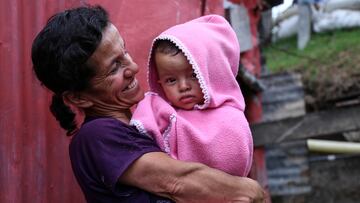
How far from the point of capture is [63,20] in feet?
6.62

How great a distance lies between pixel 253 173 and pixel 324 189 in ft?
6.54

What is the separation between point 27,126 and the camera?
2.42m

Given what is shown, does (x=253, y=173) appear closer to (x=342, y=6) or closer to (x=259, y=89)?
(x=259, y=89)

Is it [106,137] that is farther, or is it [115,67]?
[115,67]

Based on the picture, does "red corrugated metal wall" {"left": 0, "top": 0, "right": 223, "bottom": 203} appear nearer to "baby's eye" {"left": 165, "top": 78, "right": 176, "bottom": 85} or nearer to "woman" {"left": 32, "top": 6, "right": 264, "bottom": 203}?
"woman" {"left": 32, "top": 6, "right": 264, "bottom": 203}

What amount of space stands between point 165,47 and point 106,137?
0.41 meters

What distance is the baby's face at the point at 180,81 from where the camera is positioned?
2.13m

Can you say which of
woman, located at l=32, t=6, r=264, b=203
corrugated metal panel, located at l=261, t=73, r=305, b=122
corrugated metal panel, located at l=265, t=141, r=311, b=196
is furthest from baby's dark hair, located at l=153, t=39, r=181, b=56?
corrugated metal panel, located at l=261, t=73, r=305, b=122

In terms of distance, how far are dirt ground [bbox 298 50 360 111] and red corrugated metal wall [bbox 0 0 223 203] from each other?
6.01 metres

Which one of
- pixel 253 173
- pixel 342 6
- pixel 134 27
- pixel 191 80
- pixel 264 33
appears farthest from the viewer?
pixel 342 6

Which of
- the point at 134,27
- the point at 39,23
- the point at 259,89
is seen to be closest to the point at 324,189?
the point at 259,89

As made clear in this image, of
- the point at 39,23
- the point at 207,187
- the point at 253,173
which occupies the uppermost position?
the point at 39,23

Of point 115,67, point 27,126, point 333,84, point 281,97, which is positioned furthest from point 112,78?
A: point 333,84

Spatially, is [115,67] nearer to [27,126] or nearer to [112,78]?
[112,78]
